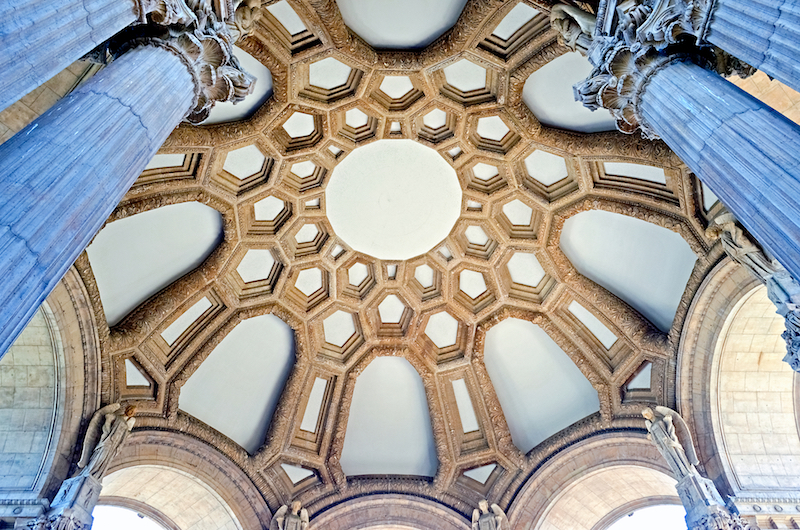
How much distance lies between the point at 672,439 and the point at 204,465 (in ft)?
30.3

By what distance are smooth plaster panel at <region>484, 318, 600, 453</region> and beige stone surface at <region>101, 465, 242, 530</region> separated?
689cm

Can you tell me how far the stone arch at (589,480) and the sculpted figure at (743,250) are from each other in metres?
4.39

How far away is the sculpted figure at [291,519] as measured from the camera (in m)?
12.9

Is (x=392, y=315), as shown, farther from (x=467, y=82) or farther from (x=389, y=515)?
(x=467, y=82)

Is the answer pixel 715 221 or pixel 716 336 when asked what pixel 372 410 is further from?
pixel 715 221

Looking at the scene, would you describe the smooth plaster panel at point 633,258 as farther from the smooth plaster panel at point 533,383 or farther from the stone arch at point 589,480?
the stone arch at point 589,480

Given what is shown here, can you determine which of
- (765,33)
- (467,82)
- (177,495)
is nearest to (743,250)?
(765,33)

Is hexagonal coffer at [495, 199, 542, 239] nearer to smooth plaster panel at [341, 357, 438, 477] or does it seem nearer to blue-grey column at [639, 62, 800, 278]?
smooth plaster panel at [341, 357, 438, 477]

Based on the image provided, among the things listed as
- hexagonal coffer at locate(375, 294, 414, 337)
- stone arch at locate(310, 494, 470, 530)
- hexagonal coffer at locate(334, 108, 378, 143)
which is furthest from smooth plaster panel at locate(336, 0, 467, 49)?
stone arch at locate(310, 494, 470, 530)

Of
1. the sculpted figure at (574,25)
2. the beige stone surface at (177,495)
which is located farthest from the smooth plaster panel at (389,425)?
the sculpted figure at (574,25)

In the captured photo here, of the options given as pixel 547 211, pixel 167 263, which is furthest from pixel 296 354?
pixel 547 211

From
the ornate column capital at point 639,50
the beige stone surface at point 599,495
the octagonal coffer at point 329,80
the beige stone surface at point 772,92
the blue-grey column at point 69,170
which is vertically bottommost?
the blue-grey column at point 69,170

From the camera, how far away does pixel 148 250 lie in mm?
12812

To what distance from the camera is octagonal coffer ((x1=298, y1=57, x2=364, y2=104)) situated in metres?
12.3
